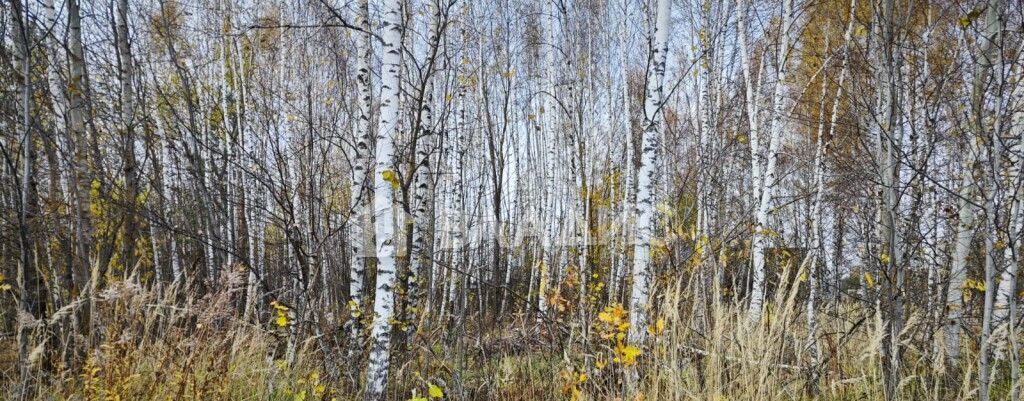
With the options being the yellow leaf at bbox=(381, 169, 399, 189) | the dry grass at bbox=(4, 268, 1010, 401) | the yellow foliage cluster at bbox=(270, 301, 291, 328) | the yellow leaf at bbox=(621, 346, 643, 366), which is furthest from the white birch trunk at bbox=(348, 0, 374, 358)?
the yellow leaf at bbox=(621, 346, 643, 366)

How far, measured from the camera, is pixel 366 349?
13.2 feet

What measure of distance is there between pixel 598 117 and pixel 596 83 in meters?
0.76

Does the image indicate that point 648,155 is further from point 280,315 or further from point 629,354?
point 280,315

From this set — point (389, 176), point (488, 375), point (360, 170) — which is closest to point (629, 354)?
point (488, 375)

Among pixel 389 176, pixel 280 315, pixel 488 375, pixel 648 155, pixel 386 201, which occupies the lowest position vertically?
pixel 488 375

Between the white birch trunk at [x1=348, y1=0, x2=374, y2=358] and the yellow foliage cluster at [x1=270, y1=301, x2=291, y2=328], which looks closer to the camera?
the yellow foliage cluster at [x1=270, y1=301, x2=291, y2=328]

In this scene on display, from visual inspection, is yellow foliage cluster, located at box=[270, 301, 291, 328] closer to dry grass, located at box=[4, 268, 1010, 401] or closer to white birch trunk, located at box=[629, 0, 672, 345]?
dry grass, located at box=[4, 268, 1010, 401]

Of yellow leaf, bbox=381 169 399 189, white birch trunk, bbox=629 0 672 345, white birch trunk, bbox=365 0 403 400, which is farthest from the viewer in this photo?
white birch trunk, bbox=629 0 672 345

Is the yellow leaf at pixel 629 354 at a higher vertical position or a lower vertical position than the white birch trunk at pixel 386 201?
lower

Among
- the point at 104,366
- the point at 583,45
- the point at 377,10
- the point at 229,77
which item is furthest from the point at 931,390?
the point at 229,77

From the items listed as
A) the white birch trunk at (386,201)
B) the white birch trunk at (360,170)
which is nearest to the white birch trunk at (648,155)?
the white birch trunk at (386,201)

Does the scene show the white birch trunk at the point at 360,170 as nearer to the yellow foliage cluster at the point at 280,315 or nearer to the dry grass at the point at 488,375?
the dry grass at the point at 488,375

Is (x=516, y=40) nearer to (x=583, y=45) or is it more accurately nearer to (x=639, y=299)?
(x=583, y=45)

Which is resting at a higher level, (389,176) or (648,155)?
(648,155)
